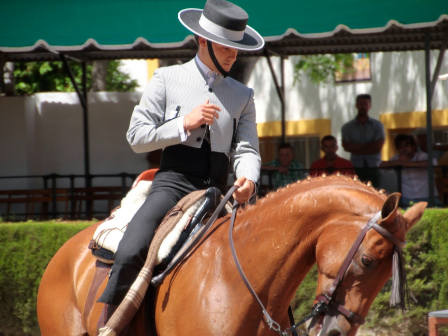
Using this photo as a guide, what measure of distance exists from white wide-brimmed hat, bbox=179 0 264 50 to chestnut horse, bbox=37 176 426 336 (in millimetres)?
865

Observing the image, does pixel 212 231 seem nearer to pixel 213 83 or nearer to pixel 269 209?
pixel 269 209

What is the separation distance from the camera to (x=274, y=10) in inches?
323

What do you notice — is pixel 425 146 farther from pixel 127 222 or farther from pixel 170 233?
pixel 170 233

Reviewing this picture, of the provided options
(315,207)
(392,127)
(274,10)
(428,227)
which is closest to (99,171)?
(274,10)

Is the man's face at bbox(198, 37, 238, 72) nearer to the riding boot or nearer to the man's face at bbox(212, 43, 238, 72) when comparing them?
the man's face at bbox(212, 43, 238, 72)

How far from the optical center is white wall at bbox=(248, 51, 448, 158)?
1714 cm

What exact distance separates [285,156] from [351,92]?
941 centimetres

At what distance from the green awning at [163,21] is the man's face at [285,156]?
1.95 meters

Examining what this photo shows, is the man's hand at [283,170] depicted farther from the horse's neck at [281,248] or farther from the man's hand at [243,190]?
the horse's neck at [281,248]

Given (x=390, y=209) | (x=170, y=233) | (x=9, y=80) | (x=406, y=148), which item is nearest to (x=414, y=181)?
(x=406, y=148)

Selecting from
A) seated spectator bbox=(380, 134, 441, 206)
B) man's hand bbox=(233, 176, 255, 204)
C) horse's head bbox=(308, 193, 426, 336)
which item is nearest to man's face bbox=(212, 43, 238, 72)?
man's hand bbox=(233, 176, 255, 204)

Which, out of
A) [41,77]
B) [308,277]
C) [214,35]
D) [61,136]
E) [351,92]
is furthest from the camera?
[351,92]

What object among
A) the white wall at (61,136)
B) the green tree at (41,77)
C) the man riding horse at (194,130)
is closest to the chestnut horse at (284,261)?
the man riding horse at (194,130)

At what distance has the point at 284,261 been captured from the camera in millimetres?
2676
